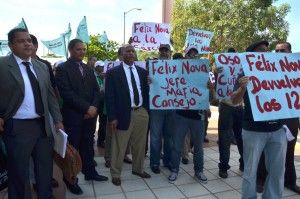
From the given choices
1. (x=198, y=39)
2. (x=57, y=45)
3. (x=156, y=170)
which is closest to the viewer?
(x=156, y=170)

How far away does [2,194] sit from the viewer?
4.98 meters

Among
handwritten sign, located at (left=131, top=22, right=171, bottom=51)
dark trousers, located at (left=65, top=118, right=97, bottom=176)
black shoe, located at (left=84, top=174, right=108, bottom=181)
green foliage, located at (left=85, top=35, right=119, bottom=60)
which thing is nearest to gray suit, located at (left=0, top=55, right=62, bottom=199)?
dark trousers, located at (left=65, top=118, right=97, bottom=176)

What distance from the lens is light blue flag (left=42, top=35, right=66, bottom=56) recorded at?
383 inches

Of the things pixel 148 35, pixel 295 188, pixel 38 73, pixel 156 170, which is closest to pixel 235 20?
pixel 148 35

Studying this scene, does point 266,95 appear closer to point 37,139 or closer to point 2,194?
point 37,139

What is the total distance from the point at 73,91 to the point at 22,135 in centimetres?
147

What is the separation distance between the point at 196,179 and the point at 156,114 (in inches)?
48.4

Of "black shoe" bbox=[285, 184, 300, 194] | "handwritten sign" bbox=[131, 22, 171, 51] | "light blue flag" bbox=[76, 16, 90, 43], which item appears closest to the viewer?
"black shoe" bbox=[285, 184, 300, 194]

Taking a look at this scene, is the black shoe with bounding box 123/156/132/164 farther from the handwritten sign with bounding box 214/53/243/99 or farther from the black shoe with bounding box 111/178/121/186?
the handwritten sign with bounding box 214/53/243/99

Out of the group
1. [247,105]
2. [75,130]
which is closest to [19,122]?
[75,130]

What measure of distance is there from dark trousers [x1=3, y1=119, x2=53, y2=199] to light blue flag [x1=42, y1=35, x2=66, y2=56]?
6.09 m

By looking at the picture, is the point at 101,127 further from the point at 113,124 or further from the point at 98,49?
the point at 98,49

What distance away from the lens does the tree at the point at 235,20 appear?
20000 millimetres

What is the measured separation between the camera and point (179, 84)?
5559mm
